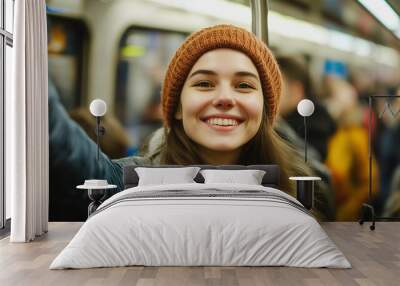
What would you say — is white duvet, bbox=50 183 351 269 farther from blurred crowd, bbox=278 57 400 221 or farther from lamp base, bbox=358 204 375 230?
blurred crowd, bbox=278 57 400 221

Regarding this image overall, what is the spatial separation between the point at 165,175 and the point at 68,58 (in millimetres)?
2072

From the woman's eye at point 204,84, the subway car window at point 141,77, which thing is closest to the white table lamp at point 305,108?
the woman's eye at point 204,84

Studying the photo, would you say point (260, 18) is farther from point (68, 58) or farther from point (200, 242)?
point (200, 242)

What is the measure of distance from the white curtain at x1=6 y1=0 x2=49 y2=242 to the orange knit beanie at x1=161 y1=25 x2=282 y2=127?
165 cm

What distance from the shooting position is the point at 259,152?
23.3ft

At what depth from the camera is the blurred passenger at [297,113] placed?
23.4ft

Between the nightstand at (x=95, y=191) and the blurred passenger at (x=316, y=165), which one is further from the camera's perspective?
the blurred passenger at (x=316, y=165)

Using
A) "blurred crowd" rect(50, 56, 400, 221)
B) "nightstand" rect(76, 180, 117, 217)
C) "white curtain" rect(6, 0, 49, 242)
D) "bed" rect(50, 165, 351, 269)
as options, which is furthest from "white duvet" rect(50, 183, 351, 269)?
"blurred crowd" rect(50, 56, 400, 221)

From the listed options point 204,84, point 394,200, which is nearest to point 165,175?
point 204,84

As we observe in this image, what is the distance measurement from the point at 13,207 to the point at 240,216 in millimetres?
2530

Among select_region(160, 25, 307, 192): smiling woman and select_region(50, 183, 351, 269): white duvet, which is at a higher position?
select_region(160, 25, 307, 192): smiling woman

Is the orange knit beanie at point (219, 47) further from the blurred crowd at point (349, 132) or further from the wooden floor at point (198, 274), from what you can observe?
the wooden floor at point (198, 274)

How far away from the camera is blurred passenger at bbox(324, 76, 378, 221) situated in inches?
281

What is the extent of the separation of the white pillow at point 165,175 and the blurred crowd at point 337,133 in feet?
2.32
